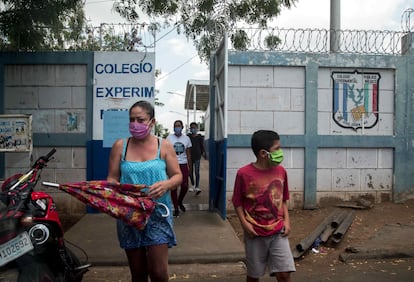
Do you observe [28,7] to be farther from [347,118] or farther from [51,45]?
[347,118]

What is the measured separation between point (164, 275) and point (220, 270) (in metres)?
2.12

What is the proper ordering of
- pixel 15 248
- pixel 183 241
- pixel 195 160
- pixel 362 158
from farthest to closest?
pixel 195 160
pixel 362 158
pixel 183 241
pixel 15 248

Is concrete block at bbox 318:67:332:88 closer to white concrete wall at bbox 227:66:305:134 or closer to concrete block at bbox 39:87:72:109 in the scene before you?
white concrete wall at bbox 227:66:305:134

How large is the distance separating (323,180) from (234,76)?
230 cm

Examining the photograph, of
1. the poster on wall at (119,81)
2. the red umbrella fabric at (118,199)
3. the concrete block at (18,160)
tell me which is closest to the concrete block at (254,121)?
the poster on wall at (119,81)

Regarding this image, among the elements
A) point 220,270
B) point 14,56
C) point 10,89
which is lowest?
point 220,270

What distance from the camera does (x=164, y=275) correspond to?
333 cm

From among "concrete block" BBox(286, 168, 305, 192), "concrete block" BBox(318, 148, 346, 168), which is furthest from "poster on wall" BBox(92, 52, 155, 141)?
"concrete block" BBox(318, 148, 346, 168)

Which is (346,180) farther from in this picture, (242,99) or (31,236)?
(31,236)

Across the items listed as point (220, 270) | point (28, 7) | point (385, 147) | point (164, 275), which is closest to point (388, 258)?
point (220, 270)

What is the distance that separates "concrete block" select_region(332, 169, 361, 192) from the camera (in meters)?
8.11

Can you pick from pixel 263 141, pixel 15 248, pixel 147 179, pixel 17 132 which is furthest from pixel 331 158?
pixel 15 248

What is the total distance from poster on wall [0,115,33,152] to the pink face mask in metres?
4.11

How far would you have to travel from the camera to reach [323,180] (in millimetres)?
8094
